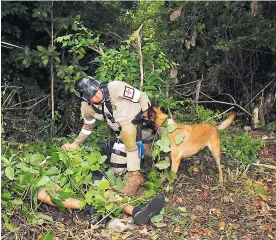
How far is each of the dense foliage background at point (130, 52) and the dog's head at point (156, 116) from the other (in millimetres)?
1093

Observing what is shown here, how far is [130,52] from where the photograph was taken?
5.82 metres

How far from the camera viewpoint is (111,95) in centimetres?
456

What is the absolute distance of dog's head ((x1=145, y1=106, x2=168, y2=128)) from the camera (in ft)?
15.7

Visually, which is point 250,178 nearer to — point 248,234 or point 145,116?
point 248,234

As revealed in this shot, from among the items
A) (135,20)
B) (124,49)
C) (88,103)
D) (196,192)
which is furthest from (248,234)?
(135,20)

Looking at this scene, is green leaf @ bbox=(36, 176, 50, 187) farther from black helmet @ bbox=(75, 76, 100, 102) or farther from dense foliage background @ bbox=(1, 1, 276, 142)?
dense foliage background @ bbox=(1, 1, 276, 142)

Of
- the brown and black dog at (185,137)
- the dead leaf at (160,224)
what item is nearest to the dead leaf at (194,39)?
the brown and black dog at (185,137)

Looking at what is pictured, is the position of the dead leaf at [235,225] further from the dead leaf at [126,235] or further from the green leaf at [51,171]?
the green leaf at [51,171]

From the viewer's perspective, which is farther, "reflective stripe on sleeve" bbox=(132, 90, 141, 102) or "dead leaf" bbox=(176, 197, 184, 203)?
"dead leaf" bbox=(176, 197, 184, 203)

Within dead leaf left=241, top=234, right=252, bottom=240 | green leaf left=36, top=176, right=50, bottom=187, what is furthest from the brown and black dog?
green leaf left=36, top=176, right=50, bottom=187

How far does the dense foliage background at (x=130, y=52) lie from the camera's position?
717cm

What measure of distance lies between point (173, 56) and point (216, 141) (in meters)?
4.00

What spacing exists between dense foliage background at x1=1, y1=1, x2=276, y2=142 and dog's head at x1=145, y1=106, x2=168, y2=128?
1093 mm

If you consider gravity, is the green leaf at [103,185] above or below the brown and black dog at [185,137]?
below
